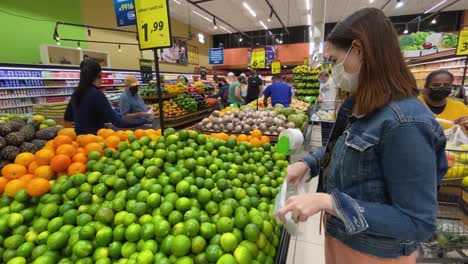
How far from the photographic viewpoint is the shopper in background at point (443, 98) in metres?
2.59

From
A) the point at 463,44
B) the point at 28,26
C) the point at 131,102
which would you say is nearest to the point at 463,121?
the point at 463,44

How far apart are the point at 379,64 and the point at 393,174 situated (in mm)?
363

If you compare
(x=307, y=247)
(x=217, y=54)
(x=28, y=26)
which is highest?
(x=28, y=26)

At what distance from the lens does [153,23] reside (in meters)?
1.93

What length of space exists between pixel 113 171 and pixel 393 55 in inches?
62.7

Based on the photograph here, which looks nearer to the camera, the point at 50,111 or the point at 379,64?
the point at 379,64

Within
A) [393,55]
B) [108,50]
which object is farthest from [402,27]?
[393,55]

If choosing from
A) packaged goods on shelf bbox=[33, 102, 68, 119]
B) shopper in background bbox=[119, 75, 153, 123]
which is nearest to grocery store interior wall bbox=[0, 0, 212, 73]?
packaged goods on shelf bbox=[33, 102, 68, 119]

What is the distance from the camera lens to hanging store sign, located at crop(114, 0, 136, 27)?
6.65 meters

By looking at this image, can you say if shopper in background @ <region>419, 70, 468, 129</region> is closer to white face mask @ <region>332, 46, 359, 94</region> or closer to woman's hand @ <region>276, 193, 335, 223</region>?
white face mask @ <region>332, 46, 359, 94</region>

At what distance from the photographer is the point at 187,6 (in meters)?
13.7

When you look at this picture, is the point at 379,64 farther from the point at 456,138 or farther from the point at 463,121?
the point at 463,121

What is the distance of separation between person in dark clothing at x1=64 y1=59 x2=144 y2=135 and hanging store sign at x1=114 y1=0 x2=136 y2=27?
4.32 metres

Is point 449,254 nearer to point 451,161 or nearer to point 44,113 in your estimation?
point 451,161
